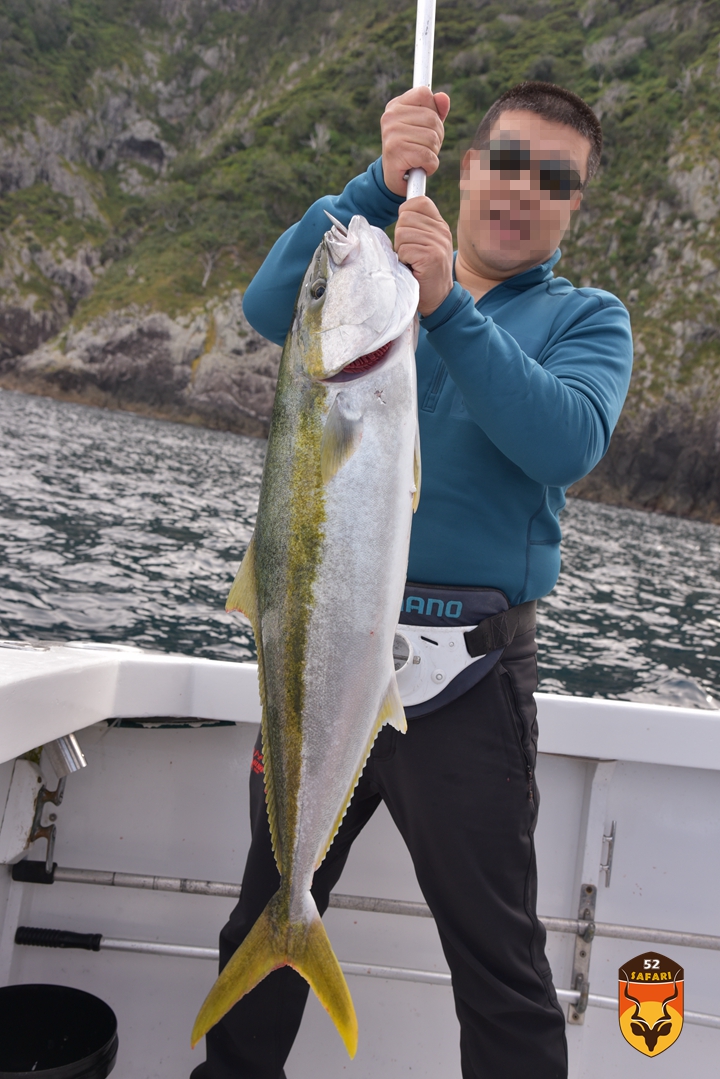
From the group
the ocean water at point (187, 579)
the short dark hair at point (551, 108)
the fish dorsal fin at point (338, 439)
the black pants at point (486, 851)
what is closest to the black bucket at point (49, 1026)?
the black pants at point (486, 851)

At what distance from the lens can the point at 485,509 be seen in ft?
6.06

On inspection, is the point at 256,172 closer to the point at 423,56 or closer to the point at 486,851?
the point at 423,56

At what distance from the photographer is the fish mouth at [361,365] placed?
1.54 metres

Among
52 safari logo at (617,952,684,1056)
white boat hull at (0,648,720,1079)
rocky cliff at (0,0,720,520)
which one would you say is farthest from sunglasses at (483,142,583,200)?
rocky cliff at (0,0,720,520)

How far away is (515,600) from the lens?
188 cm

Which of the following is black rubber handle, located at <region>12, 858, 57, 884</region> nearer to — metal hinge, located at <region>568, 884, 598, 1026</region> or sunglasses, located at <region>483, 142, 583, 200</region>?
metal hinge, located at <region>568, 884, 598, 1026</region>

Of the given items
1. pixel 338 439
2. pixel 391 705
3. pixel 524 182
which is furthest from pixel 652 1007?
pixel 524 182

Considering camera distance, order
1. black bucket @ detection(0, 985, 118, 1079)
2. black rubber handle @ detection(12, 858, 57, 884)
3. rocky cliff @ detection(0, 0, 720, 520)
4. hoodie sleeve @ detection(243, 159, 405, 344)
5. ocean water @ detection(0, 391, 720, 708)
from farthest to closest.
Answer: rocky cliff @ detection(0, 0, 720, 520), ocean water @ detection(0, 391, 720, 708), black rubber handle @ detection(12, 858, 57, 884), black bucket @ detection(0, 985, 118, 1079), hoodie sleeve @ detection(243, 159, 405, 344)

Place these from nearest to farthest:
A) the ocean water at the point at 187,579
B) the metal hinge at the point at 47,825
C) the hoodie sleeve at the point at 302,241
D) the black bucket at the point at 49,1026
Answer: the hoodie sleeve at the point at 302,241 < the black bucket at the point at 49,1026 < the metal hinge at the point at 47,825 < the ocean water at the point at 187,579

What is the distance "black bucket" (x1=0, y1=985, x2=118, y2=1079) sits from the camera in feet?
7.62

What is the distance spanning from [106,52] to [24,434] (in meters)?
110

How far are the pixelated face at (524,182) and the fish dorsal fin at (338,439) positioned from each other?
790 mm

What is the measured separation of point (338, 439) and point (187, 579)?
1076 centimetres

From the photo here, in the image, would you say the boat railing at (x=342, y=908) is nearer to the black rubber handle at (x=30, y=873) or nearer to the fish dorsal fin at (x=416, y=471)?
the black rubber handle at (x=30, y=873)
